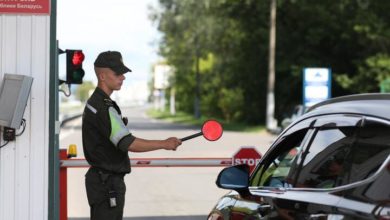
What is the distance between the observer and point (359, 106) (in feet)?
10.2

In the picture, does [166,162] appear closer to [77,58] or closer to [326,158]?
[77,58]

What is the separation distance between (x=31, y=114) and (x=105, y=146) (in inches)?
71.9

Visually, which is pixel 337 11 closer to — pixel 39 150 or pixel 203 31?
pixel 203 31

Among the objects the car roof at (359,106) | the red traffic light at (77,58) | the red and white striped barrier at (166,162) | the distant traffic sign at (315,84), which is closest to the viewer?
the car roof at (359,106)

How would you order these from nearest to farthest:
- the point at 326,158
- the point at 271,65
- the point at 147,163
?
the point at 326,158 < the point at 147,163 < the point at 271,65

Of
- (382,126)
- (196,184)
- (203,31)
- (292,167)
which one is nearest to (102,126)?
(292,167)

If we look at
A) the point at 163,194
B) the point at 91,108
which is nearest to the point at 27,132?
the point at 91,108

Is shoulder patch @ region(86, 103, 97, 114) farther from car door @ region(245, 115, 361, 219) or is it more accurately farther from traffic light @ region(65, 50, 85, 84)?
traffic light @ region(65, 50, 85, 84)

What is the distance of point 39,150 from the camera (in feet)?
20.9

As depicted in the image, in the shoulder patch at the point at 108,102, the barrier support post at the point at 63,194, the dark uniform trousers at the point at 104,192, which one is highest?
the shoulder patch at the point at 108,102

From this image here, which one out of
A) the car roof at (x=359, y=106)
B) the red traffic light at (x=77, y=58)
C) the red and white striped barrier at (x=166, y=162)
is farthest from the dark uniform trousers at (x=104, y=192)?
the red traffic light at (x=77, y=58)

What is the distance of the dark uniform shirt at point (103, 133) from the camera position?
4.73 metres

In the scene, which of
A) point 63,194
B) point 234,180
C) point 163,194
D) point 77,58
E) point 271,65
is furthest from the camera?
point 271,65

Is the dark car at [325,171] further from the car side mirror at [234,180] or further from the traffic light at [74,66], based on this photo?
the traffic light at [74,66]
